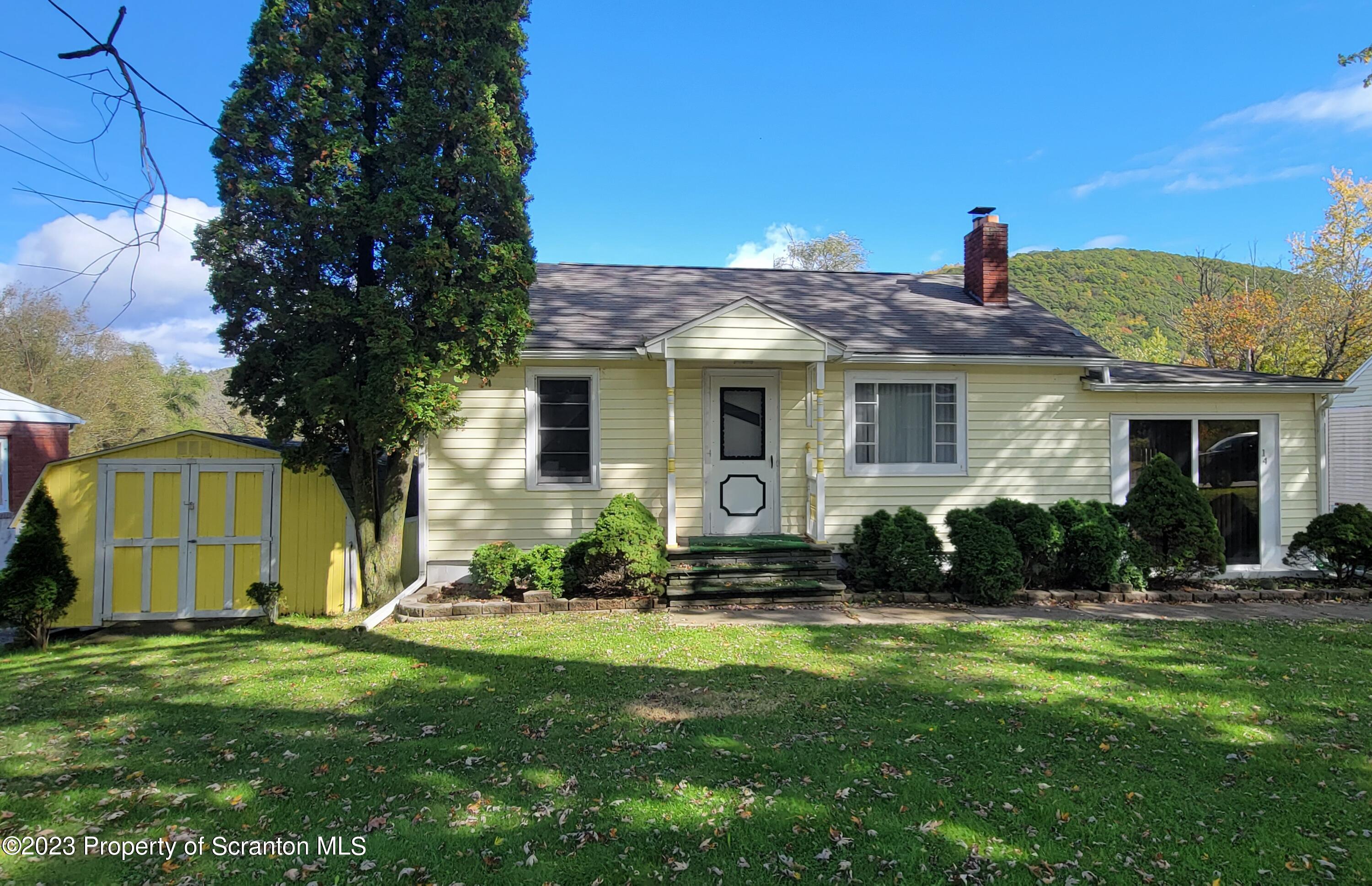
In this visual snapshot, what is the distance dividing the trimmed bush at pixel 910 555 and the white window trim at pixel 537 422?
3929mm

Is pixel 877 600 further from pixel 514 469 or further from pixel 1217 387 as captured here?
pixel 1217 387

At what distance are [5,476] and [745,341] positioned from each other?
56.7ft

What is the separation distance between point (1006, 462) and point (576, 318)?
6.75 metres

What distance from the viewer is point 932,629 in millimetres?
6859

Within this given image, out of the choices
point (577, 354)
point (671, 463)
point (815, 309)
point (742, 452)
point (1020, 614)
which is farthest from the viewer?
point (815, 309)

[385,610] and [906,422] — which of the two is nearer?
[385,610]

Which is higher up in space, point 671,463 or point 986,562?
point 671,463

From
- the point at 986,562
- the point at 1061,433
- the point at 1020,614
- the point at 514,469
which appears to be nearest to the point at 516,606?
the point at 514,469

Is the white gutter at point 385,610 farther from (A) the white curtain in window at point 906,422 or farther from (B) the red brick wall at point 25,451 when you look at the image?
(B) the red brick wall at point 25,451

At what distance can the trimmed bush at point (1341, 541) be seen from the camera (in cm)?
863

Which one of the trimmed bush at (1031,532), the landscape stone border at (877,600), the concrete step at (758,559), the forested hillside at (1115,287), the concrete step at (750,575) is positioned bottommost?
the landscape stone border at (877,600)

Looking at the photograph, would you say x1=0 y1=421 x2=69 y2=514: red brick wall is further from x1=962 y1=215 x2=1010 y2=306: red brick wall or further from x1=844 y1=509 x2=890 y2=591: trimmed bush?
x1=962 y1=215 x2=1010 y2=306: red brick wall

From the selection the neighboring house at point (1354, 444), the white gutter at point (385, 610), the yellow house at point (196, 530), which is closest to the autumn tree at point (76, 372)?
the yellow house at point (196, 530)

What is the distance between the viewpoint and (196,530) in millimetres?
7777
